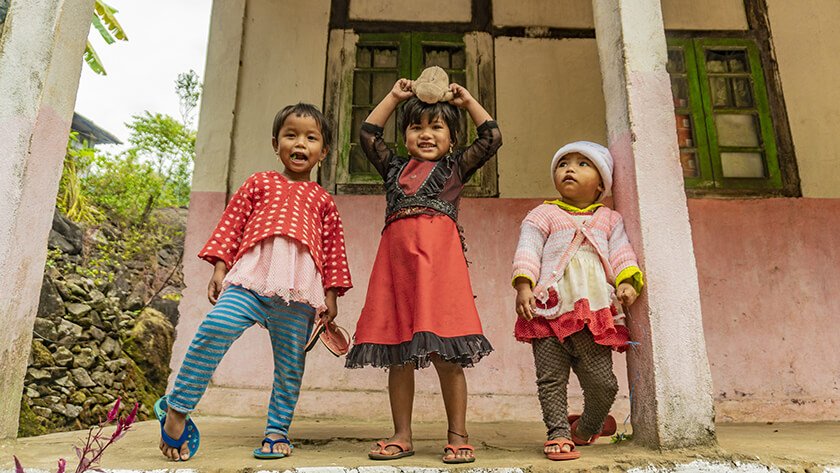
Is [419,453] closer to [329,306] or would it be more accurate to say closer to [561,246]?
[329,306]

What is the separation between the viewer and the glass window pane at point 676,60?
444 cm

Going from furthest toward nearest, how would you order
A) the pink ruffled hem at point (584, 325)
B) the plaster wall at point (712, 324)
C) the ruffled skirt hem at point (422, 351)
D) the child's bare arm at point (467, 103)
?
the plaster wall at point (712, 324) < the child's bare arm at point (467, 103) < the pink ruffled hem at point (584, 325) < the ruffled skirt hem at point (422, 351)

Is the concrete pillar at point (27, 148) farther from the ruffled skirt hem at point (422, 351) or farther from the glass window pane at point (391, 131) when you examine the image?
the glass window pane at point (391, 131)

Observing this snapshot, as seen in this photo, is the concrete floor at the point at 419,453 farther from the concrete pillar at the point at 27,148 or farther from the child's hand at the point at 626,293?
the child's hand at the point at 626,293

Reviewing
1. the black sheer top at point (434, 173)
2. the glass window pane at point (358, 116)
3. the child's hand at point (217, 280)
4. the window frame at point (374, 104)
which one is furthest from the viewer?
the glass window pane at point (358, 116)

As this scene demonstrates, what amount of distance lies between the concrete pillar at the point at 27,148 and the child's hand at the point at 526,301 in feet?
6.65

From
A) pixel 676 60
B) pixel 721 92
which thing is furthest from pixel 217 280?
pixel 721 92

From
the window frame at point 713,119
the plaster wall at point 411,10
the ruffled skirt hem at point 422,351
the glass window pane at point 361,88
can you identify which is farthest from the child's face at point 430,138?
the window frame at point 713,119

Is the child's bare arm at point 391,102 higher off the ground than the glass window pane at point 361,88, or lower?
lower

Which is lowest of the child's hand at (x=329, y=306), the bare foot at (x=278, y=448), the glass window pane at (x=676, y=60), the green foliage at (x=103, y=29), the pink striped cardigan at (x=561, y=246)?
the bare foot at (x=278, y=448)

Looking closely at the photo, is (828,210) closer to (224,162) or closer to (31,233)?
(224,162)

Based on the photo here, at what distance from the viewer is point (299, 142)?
8.72 feet

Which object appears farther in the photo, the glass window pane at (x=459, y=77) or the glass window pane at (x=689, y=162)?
the glass window pane at (x=459, y=77)

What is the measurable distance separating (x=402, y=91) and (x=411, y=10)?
83.0 inches
